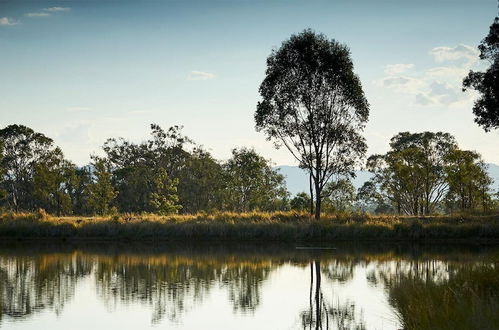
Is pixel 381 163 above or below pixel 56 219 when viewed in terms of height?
above

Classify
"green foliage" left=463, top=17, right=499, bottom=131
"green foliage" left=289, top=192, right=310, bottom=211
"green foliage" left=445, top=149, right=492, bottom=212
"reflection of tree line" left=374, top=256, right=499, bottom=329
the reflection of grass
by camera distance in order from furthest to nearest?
"green foliage" left=289, top=192, right=310, bottom=211
"green foliage" left=445, top=149, right=492, bottom=212
"green foliage" left=463, top=17, right=499, bottom=131
"reflection of tree line" left=374, top=256, right=499, bottom=329
the reflection of grass

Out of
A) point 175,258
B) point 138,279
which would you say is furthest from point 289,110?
point 138,279

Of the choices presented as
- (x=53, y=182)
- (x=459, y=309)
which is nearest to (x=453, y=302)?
(x=459, y=309)

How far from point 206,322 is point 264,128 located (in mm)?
27354

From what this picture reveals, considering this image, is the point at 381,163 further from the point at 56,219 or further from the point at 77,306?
the point at 77,306

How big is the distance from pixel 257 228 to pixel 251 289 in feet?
57.1

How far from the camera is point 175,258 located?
93.4ft

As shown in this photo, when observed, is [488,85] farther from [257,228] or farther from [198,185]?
[198,185]

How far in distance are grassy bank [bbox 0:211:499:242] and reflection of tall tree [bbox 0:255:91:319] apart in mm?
9160

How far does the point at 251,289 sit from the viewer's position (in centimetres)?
1984

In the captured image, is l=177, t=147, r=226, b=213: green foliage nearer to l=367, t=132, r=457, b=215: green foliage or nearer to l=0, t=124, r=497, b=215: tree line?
l=0, t=124, r=497, b=215: tree line

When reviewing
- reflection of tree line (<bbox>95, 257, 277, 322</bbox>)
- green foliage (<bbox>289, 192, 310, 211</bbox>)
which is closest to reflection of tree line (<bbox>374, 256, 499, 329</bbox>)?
reflection of tree line (<bbox>95, 257, 277, 322</bbox>)

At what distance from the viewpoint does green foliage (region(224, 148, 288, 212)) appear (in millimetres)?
63188

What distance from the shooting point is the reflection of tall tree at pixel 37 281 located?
1680 cm
